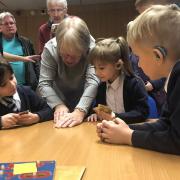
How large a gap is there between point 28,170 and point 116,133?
369mm

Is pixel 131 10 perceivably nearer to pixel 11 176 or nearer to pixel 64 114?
pixel 64 114

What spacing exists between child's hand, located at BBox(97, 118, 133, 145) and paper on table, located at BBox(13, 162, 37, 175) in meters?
0.32

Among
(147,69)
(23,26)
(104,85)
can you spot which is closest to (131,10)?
(23,26)

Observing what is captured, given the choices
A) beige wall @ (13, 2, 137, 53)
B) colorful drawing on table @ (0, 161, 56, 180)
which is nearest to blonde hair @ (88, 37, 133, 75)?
colorful drawing on table @ (0, 161, 56, 180)

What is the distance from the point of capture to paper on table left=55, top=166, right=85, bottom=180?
87 cm

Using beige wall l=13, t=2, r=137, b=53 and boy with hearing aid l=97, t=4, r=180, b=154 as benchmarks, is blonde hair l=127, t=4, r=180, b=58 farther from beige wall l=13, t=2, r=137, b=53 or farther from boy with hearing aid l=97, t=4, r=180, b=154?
beige wall l=13, t=2, r=137, b=53

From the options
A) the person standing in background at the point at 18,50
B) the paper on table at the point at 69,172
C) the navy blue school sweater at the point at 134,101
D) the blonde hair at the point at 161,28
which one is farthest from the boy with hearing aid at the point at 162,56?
the person standing in background at the point at 18,50

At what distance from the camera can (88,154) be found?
1071 mm

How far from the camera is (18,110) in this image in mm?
1769

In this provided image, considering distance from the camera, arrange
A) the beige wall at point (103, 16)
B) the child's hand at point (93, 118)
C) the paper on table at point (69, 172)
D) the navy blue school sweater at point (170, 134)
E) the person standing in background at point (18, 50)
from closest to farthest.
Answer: the paper on table at point (69, 172) < the navy blue school sweater at point (170, 134) < the child's hand at point (93, 118) < the person standing in background at point (18, 50) < the beige wall at point (103, 16)

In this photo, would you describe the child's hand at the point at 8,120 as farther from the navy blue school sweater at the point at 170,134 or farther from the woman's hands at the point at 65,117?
the navy blue school sweater at the point at 170,134

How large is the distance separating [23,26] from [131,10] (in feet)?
8.74

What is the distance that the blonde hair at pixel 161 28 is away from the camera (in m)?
1.03

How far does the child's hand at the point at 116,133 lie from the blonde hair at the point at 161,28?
12.2 inches
